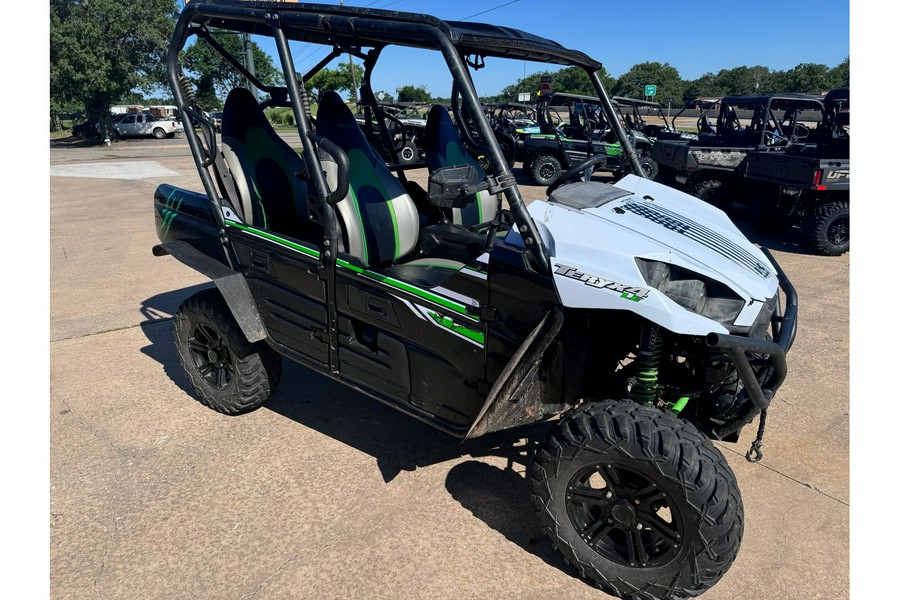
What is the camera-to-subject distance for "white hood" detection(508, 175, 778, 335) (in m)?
2.16

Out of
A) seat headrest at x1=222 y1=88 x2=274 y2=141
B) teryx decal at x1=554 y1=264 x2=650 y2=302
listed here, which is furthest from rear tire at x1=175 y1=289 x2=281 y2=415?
teryx decal at x1=554 y1=264 x2=650 y2=302

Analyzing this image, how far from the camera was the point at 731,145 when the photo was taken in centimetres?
1097

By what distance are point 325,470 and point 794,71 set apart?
57.3 metres

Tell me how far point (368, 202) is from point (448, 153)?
1.00m

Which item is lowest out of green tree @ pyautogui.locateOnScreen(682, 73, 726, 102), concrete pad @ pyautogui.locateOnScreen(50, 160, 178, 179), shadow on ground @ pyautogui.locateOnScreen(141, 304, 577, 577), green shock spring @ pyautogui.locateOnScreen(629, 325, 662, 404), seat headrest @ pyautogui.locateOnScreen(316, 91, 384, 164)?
shadow on ground @ pyautogui.locateOnScreen(141, 304, 577, 577)

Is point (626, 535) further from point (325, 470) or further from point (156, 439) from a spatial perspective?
point (156, 439)

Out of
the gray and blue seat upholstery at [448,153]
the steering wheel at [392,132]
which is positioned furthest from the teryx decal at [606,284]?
the steering wheel at [392,132]

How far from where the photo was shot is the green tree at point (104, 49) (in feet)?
90.4

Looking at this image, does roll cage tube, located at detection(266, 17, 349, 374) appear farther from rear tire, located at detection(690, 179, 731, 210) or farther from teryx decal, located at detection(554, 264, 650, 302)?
rear tire, located at detection(690, 179, 731, 210)

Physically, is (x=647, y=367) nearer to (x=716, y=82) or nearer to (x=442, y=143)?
(x=442, y=143)

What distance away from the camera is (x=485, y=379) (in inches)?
102

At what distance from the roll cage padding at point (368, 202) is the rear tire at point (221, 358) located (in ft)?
3.25

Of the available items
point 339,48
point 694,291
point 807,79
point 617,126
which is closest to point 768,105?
point 617,126

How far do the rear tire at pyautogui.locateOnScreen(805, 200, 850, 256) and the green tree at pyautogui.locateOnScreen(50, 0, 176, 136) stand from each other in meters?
30.2
